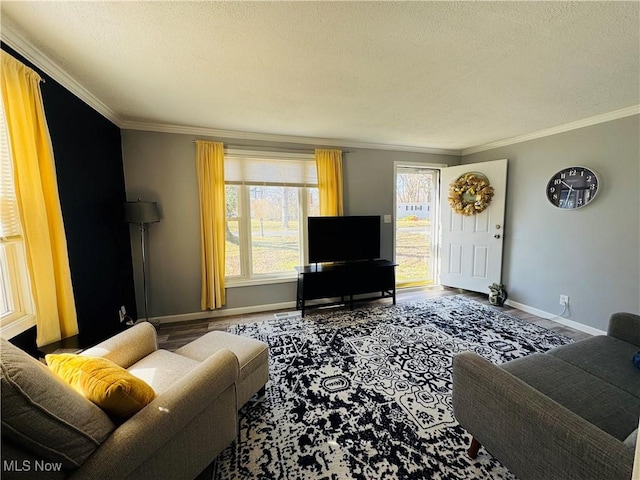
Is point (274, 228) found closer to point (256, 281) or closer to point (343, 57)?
point (256, 281)

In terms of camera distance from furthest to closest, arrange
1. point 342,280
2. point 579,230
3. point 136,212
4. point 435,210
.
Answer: point 435,210 → point 342,280 → point 579,230 → point 136,212

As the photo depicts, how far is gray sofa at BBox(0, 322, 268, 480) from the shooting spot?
75 centimetres

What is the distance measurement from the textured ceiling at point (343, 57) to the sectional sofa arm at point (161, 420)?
5.88ft

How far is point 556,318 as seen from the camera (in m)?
3.25

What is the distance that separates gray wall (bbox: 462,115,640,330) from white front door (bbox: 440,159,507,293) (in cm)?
12

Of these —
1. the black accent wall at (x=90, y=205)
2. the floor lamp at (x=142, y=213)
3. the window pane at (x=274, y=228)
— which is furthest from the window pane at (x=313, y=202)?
the black accent wall at (x=90, y=205)

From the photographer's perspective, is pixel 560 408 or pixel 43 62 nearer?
pixel 560 408

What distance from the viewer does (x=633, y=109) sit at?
2.55 meters

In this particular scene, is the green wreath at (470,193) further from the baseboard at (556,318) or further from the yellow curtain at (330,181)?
the yellow curtain at (330,181)

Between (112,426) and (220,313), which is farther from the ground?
(112,426)

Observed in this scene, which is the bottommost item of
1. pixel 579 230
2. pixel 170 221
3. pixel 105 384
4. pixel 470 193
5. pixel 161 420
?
pixel 161 420

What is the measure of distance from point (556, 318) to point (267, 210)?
3902 mm

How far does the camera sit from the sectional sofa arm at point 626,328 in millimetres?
1730

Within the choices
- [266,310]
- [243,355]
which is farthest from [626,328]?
[266,310]
